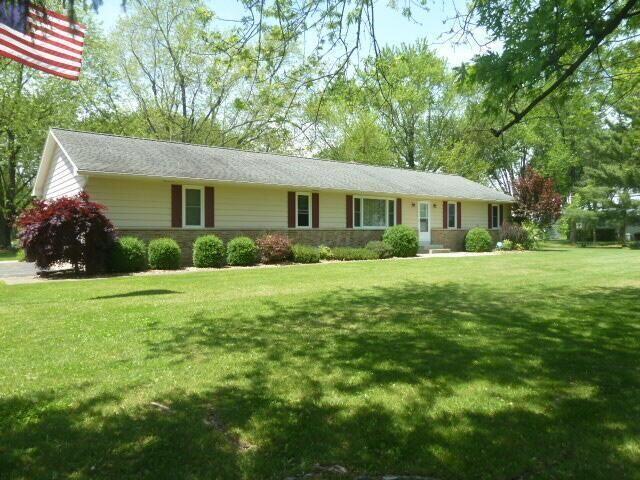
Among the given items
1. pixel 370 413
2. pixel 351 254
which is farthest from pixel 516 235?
pixel 370 413

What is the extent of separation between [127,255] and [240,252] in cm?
380

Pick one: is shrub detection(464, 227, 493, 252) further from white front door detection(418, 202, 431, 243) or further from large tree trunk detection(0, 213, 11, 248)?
large tree trunk detection(0, 213, 11, 248)

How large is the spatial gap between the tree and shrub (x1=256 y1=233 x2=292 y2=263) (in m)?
17.5

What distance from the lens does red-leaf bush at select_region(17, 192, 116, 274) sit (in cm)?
1266

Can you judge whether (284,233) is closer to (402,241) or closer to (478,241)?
(402,241)

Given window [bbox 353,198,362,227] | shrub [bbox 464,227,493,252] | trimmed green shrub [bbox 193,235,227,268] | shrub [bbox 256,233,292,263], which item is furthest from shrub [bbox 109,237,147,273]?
shrub [bbox 464,227,493,252]

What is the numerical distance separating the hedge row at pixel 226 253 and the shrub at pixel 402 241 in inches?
2.9

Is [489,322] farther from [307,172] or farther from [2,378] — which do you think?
[307,172]

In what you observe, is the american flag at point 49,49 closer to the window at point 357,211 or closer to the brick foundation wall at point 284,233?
the brick foundation wall at point 284,233

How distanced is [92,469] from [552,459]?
273 centimetres

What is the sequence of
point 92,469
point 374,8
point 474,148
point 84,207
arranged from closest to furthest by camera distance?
point 92,469
point 374,8
point 84,207
point 474,148

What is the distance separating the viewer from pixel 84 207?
13031 mm

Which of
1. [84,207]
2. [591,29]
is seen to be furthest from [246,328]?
[84,207]

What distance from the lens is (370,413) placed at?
3393mm
